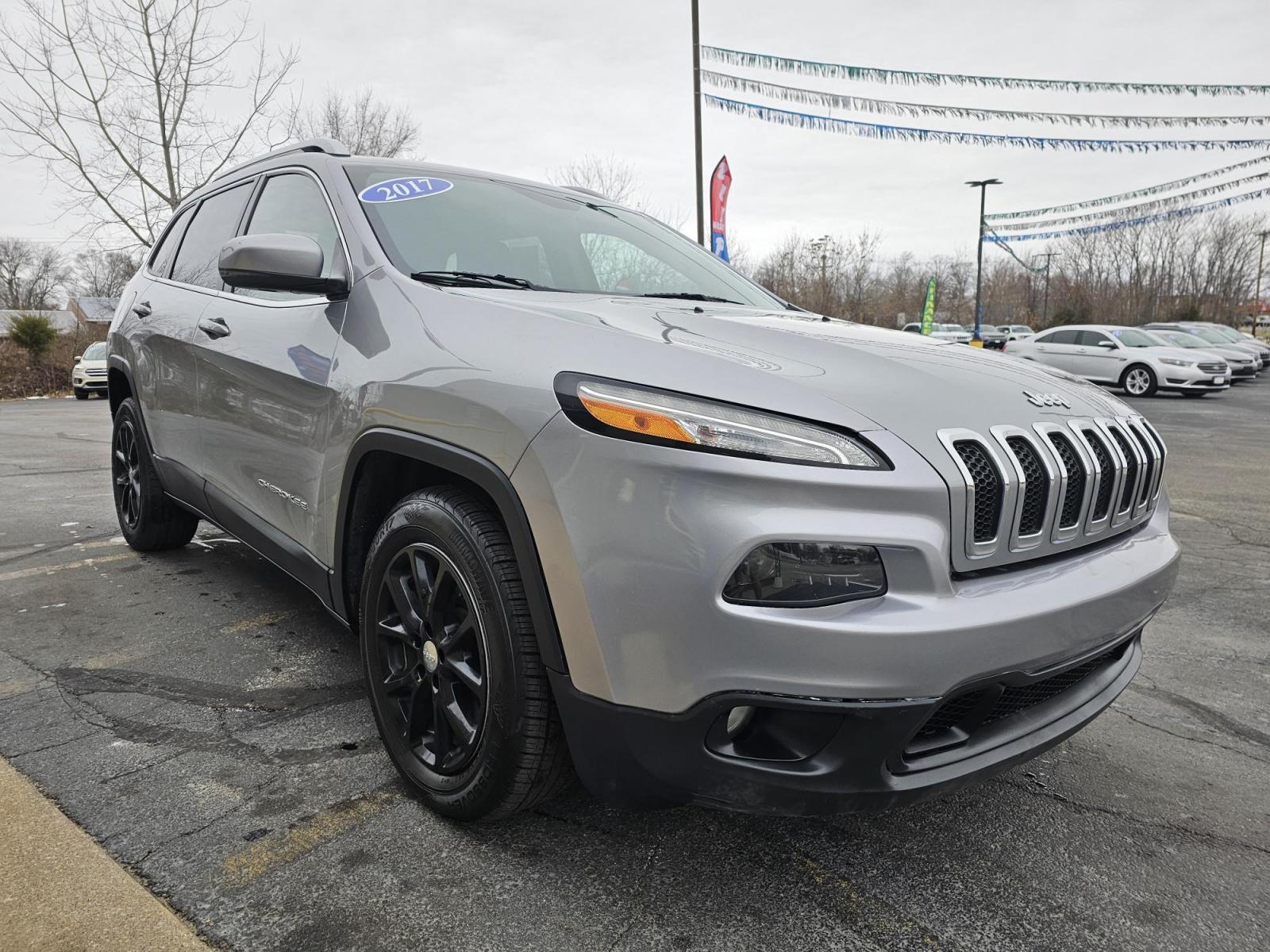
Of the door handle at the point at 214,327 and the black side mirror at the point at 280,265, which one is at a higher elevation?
the black side mirror at the point at 280,265

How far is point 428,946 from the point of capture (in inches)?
65.1

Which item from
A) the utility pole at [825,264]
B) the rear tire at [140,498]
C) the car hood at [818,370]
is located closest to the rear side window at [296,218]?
the car hood at [818,370]

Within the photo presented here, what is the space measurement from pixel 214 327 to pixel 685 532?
238 cm

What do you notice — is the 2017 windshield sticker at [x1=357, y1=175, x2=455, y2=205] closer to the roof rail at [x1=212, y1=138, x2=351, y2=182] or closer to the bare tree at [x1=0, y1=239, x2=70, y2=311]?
the roof rail at [x1=212, y1=138, x2=351, y2=182]

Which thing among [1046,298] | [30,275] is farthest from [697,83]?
[30,275]

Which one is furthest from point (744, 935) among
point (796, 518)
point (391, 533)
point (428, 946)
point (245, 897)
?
point (391, 533)

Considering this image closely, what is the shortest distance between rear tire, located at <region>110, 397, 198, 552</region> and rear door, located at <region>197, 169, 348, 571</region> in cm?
106

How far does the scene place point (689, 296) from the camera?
2842 millimetres

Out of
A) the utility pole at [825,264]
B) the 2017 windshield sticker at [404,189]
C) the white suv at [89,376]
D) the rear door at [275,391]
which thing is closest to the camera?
the rear door at [275,391]

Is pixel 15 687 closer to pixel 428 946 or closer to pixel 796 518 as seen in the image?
pixel 428 946

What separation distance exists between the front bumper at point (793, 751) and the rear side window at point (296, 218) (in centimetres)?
152

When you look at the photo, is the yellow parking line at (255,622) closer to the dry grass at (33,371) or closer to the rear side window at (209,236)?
the rear side window at (209,236)

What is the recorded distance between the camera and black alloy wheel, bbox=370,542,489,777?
6.32 ft

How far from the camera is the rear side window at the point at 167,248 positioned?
4.14m
